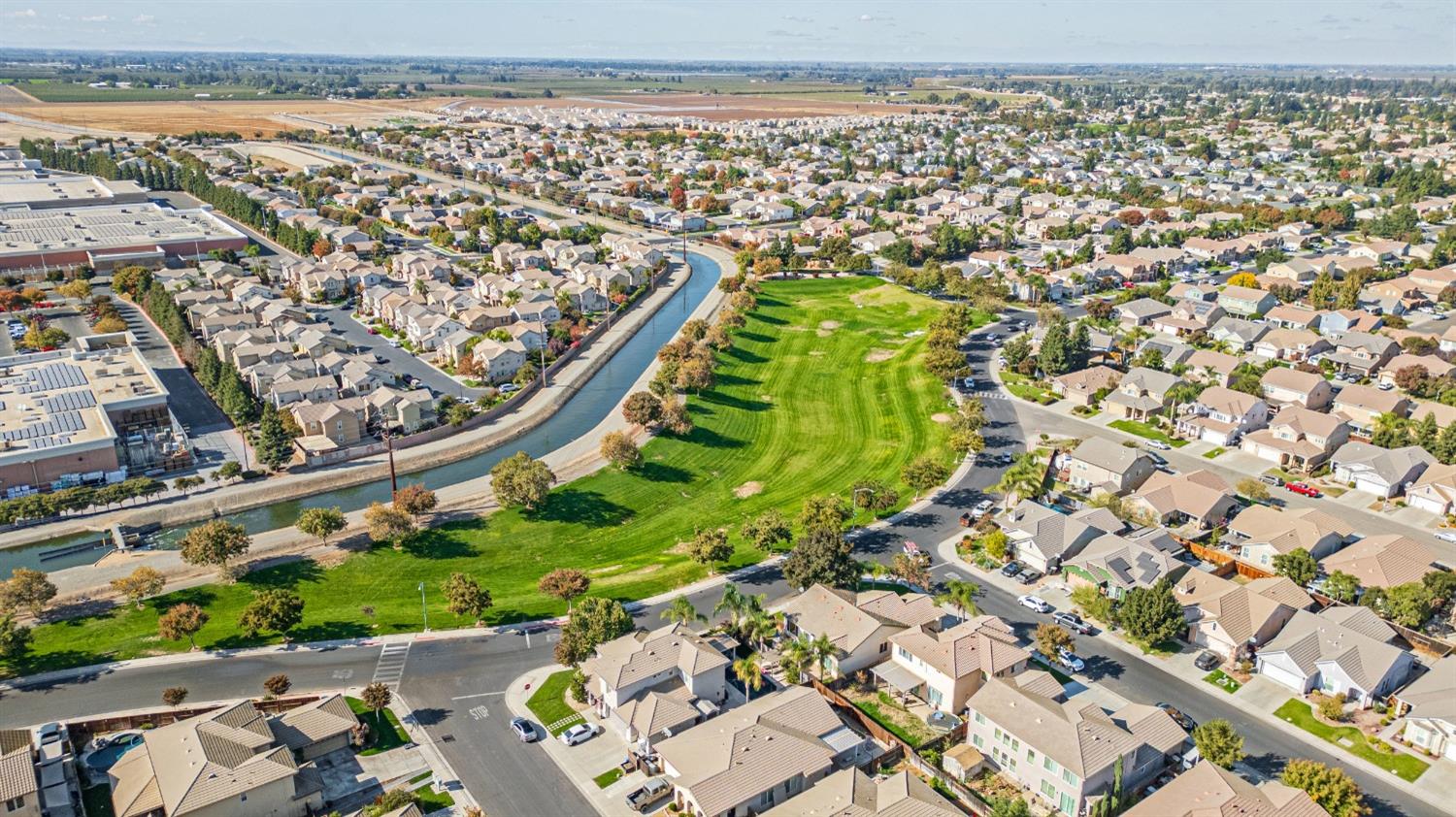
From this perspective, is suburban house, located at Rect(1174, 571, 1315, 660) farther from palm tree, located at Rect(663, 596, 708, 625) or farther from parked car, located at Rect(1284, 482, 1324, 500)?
palm tree, located at Rect(663, 596, 708, 625)

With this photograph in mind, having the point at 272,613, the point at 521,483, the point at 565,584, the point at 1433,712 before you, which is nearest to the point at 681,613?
the point at 565,584

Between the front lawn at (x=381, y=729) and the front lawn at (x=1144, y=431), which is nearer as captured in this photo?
the front lawn at (x=381, y=729)

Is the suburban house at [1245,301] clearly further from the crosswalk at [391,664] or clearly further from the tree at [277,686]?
the tree at [277,686]

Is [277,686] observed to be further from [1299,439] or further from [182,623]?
[1299,439]

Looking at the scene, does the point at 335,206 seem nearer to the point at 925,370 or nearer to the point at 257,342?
the point at 257,342

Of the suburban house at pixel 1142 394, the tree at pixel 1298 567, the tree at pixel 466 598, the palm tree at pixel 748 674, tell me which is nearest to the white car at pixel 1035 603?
the tree at pixel 1298 567

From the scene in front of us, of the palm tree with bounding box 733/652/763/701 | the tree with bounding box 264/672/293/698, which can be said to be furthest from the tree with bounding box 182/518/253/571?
the palm tree with bounding box 733/652/763/701
